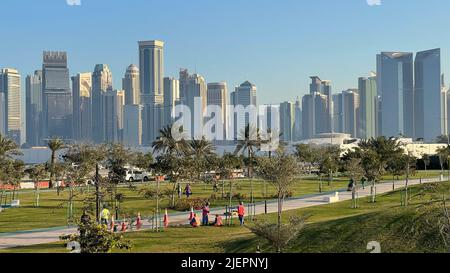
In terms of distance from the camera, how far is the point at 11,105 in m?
169

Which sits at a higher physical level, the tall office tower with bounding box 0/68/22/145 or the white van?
the tall office tower with bounding box 0/68/22/145

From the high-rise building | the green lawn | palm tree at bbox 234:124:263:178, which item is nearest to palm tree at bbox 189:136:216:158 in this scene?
palm tree at bbox 234:124:263:178

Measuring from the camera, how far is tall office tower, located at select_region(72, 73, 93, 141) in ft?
438

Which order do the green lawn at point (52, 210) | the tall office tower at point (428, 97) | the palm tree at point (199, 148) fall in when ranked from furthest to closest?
the tall office tower at point (428, 97) → the palm tree at point (199, 148) → the green lawn at point (52, 210)

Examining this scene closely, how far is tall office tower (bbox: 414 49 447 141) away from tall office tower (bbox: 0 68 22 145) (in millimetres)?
117587

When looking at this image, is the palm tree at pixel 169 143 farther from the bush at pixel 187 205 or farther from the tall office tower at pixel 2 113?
the tall office tower at pixel 2 113

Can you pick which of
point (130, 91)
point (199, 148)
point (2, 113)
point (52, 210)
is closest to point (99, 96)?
point (130, 91)

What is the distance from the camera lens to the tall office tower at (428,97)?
16638 centimetres

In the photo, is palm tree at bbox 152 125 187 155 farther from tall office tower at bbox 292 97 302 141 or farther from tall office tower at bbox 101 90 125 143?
tall office tower at bbox 292 97 302 141

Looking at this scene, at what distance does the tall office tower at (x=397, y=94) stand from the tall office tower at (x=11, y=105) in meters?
109

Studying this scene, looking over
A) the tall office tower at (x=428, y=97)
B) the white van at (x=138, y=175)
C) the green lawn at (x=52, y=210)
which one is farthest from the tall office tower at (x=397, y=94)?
the green lawn at (x=52, y=210)

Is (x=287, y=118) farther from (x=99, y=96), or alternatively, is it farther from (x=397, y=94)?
(x=99, y=96)

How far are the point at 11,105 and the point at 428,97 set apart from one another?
459 feet
